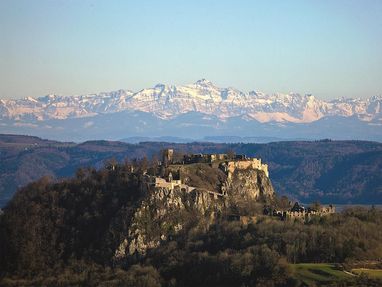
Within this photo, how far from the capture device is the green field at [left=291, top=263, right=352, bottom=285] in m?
85.9

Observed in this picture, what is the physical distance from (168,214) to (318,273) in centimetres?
2356

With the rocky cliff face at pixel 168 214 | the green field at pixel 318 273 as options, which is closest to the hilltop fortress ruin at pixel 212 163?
the rocky cliff face at pixel 168 214

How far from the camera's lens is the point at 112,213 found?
108938 mm

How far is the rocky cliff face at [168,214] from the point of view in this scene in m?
104

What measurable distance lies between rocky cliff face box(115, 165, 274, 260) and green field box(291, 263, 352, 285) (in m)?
18.1

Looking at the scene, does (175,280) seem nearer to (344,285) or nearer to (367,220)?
(344,285)

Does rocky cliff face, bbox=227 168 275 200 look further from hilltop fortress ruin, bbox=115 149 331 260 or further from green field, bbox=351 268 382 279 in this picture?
green field, bbox=351 268 382 279

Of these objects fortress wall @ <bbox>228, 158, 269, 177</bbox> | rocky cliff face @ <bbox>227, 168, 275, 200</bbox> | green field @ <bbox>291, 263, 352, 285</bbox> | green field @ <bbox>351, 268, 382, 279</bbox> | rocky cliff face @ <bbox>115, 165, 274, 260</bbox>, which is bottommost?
green field @ <bbox>291, 263, 352, 285</bbox>

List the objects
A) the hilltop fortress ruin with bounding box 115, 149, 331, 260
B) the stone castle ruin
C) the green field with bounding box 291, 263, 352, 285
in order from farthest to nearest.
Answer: the stone castle ruin, the hilltop fortress ruin with bounding box 115, 149, 331, 260, the green field with bounding box 291, 263, 352, 285

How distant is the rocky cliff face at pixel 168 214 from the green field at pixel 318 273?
1811 centimetres

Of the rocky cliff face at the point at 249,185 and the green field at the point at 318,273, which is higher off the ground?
the rocky cliff face at the point at 249,185

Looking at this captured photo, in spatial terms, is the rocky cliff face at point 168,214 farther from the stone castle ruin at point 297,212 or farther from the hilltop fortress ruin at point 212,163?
the stone castle ruin at point 297,212

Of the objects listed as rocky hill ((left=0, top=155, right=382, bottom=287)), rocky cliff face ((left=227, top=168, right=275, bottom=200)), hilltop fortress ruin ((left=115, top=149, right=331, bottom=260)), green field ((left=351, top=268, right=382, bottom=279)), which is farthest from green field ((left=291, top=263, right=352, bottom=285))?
rocky cliff face ((left=227, top=168, right=275, bottom=200))

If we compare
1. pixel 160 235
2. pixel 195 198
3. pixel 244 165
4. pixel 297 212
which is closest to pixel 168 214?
pixel 160 235
